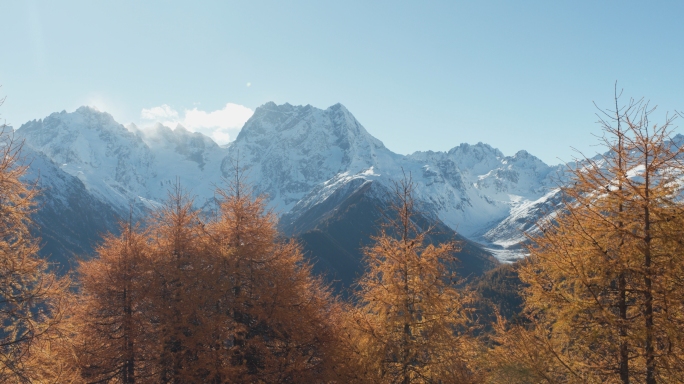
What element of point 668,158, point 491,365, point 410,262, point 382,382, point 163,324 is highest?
point 668,158

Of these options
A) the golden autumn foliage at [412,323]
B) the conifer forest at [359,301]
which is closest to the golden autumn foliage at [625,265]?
the conifer forest at [359,301]

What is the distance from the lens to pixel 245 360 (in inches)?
622

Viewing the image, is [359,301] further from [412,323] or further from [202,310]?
[202,310]

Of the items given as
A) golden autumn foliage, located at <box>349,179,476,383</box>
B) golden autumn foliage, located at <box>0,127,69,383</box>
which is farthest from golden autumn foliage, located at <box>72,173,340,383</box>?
golden autumn foliage, located at <box>0,127,69,383</box>

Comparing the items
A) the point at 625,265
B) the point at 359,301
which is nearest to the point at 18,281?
the point at 359,301

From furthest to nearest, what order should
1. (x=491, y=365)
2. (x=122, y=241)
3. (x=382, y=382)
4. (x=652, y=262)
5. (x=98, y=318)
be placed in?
1. (x=491, y=365)
2. (x=122, y=241)
3. (x=98, y=318)
4. (x=382, y=382)
5. (x=652, y=262)

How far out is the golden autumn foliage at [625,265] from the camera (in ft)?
30.6

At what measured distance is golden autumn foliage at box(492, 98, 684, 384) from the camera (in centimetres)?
933

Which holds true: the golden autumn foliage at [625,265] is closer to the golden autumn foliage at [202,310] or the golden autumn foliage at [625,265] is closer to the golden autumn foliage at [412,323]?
the golden autumn foliage at [412,323]

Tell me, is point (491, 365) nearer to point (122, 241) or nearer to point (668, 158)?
point (668, 158)

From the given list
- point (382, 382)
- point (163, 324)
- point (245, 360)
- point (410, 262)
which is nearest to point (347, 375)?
point (382, 382)

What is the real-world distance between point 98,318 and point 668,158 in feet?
67.0

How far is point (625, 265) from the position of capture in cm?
972

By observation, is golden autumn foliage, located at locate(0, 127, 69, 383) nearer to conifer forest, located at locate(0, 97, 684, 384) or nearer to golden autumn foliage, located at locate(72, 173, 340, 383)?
conifer forest, located at locate(0, 97, 684, 384)
